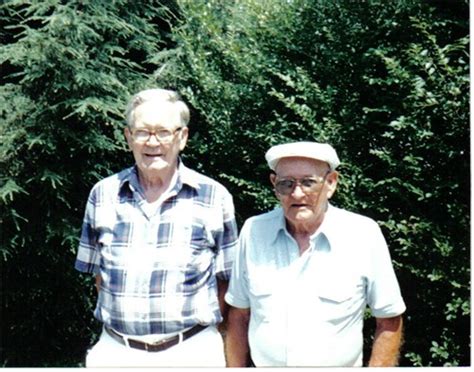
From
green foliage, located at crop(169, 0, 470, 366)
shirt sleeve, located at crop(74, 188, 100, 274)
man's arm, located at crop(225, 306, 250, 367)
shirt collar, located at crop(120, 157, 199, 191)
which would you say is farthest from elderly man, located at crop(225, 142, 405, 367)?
green foliage, located at crop(169, 0, 470, 366)

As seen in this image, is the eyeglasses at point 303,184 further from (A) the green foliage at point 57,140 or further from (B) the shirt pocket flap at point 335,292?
(A) the green foliage at point 57,140

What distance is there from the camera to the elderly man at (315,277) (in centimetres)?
250

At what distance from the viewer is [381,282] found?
2.52 meters

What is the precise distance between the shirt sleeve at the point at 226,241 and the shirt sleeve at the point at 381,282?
0.63m

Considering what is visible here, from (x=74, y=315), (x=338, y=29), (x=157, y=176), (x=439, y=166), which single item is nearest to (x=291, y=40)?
(x=338, y=29)

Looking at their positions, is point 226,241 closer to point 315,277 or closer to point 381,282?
point 315,277

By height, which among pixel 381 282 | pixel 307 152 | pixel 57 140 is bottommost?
pixel 381 282

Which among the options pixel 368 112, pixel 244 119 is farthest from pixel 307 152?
pixel 244 119

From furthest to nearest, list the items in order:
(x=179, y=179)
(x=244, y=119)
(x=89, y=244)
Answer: (x=244, y=119) → (x=89, y=244) → (x=179, y=179)

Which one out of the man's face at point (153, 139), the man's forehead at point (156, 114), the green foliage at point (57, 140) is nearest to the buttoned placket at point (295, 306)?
the man's face at point (153, 139)

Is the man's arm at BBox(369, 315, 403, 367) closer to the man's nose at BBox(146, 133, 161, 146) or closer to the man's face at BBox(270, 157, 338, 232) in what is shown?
the man's face at BBox(270, 157, 338, 232)

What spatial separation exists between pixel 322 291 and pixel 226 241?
525 mm

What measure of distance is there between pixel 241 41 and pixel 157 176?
7.30 ft

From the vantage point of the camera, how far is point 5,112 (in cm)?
456
